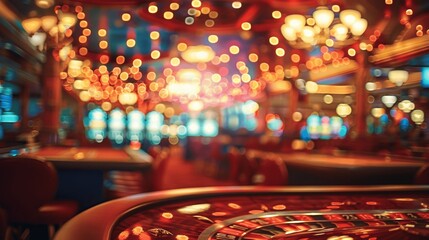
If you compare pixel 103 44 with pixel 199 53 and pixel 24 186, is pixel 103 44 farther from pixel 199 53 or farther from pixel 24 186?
pixel 24 186

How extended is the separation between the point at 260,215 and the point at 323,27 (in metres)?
4.63

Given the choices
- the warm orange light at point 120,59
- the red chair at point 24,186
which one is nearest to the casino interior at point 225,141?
the red chair at point 24,186

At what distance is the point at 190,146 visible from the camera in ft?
53.9

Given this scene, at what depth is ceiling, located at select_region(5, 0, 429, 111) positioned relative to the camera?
177 inches

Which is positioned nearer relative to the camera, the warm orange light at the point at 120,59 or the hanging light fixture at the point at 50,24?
the hanging light fixture at the point at 50,24

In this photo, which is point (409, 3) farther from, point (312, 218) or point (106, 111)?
point (106, 111)

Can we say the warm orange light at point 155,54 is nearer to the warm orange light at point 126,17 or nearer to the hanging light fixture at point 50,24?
the warm orange light at point 126,17

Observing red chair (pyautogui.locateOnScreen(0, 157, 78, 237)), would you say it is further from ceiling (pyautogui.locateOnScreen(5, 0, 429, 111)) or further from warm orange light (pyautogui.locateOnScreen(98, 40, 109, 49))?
warm orange light (pyautogui.locateOnScreen(98, 40, 109, 49))

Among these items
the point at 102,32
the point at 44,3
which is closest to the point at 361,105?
the point at 102,32

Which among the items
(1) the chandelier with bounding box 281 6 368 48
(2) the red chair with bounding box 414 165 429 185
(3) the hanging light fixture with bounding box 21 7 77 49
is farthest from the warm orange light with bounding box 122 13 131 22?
(2) the red chair with bounding box 414 165 429 185

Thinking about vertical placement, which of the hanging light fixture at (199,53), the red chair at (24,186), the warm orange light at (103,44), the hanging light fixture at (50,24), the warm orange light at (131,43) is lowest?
the red chair at (24,186)

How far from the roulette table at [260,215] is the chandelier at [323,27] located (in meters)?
3.80

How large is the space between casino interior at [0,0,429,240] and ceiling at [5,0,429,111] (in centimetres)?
4

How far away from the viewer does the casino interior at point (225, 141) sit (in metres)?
1.48
